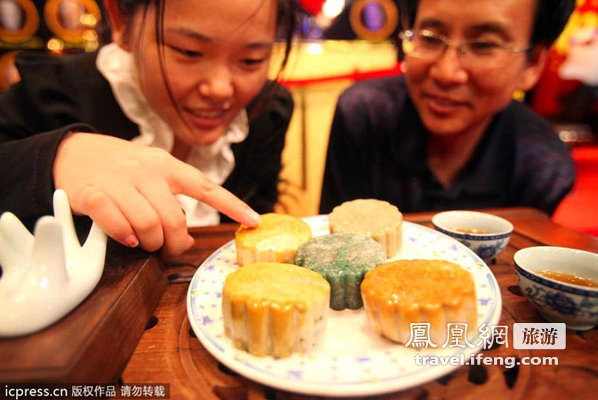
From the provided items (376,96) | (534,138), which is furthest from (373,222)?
(534,138)

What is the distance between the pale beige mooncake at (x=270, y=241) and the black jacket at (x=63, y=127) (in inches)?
22.7

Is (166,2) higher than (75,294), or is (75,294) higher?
(166,2)

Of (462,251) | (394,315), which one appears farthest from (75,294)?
(462,251)

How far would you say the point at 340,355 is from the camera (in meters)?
0.80

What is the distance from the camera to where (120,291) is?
2.85 feet

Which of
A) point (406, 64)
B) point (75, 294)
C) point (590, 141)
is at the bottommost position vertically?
point (590, 141)

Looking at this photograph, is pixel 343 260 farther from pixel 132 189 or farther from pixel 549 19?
pixel 549 19

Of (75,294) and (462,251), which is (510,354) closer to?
(462,251)

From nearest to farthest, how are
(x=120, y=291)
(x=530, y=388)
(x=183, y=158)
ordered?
(x=530, y=388) < (x=120, y=291) < (x=183, y=158)

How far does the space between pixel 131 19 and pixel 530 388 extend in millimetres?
1744

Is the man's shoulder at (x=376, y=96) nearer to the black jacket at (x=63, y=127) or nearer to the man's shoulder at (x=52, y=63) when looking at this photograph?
the black jacket at (x=63, y=127)

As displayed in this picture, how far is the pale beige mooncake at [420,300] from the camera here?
80 cm

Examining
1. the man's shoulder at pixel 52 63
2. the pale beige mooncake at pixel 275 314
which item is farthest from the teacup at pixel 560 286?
the man's shoulder at pixel 52 63

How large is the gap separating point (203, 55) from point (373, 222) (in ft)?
2.80
